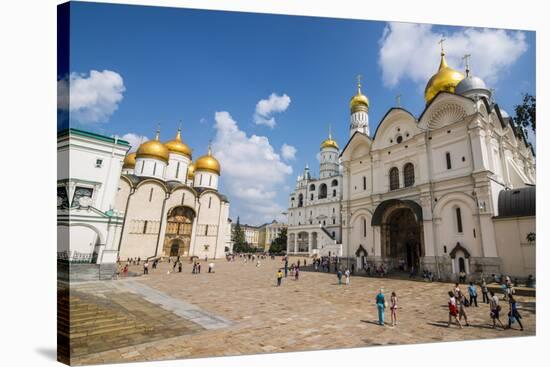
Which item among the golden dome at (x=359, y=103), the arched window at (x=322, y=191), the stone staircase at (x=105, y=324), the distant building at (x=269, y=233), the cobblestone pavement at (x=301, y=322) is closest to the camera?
the stone staircase at (x=105, y=324)

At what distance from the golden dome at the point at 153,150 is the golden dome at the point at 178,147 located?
1.73m

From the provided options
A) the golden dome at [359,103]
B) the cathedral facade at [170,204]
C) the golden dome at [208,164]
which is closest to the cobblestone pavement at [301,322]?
the cathedral facade at [170,204]

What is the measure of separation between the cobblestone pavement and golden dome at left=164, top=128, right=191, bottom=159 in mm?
20295

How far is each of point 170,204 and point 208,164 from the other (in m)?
6.57

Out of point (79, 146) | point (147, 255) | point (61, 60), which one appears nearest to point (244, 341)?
point (79, 146)

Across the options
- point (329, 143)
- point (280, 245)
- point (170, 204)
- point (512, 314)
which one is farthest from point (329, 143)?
point (512, 314)

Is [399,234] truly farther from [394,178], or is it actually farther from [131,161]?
[131,161]

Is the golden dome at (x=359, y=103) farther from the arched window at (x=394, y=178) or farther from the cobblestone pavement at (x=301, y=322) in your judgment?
the cobblestone pavement at (x=301, y=322)

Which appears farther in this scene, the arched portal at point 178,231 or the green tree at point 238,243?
the green tree at point 238,243

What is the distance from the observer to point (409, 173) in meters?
14.5

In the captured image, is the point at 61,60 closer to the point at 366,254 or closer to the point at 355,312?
the point at 355,312

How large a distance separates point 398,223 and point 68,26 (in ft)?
48.6

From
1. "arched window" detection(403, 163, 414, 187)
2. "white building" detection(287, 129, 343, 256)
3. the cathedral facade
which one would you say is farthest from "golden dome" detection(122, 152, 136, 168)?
"arched window" detection(403, 163, 414, 187)

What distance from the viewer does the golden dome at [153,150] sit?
2549cm
